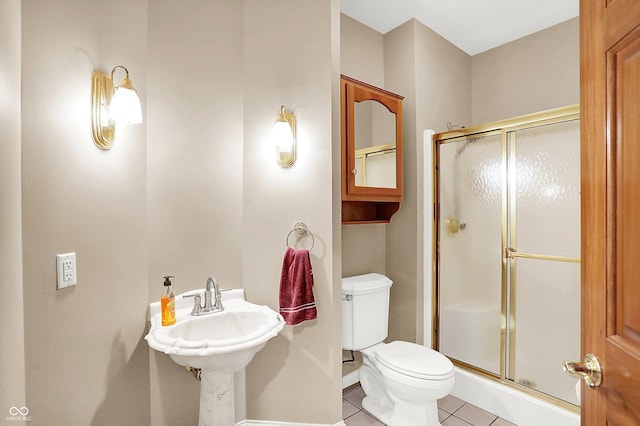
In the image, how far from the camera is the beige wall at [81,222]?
1148 millimetres

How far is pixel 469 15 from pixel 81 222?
278cm

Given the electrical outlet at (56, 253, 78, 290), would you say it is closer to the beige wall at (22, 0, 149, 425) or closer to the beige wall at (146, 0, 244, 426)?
the beige wall at (22, 0, 149, 425)

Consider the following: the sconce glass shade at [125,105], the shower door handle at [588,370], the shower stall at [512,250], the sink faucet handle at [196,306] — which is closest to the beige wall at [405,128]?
the shower stall at [512,250]

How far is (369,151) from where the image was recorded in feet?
6.98

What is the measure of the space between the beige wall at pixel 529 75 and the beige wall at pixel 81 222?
266 cm

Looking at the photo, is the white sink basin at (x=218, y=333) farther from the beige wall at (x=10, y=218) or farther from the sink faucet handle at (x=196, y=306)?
the beige wall at (x=10, y=218)

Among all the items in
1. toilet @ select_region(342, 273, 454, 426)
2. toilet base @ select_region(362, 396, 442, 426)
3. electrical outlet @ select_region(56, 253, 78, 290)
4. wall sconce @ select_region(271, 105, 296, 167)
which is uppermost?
wall sconce @ select_region(271, 105, 296, 167)

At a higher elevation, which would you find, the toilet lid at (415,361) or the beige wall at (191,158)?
the beige wall at (191,158)

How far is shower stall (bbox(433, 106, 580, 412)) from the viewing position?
1.93m

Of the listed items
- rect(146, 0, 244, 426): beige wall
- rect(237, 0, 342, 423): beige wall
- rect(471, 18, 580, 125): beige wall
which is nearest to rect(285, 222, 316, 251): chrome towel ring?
rect(237, 0, 342, 423): beige wall

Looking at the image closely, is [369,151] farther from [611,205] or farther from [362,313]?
[611,205]

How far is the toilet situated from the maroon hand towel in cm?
47

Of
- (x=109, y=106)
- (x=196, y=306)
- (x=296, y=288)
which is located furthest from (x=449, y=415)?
(x=109, y=106)

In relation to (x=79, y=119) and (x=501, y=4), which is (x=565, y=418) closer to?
(x=501, y=4)
